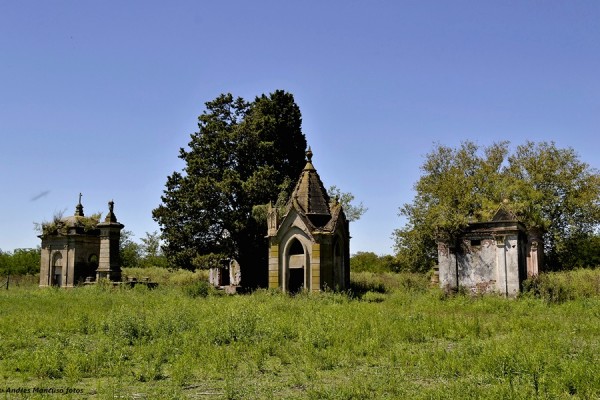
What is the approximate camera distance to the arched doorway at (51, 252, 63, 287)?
30.5 meters

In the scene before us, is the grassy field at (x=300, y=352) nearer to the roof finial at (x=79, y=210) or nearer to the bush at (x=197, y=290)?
the bush at (x=197, y=290)

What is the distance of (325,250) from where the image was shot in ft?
75.5

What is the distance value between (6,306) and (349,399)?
1556cm

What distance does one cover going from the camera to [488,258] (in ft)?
75.7

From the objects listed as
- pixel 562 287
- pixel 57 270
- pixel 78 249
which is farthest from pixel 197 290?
pixel 562 287

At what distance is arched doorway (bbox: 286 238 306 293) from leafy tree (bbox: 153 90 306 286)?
5560 millimetres

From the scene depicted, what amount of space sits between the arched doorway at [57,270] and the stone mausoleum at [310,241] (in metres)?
13.3

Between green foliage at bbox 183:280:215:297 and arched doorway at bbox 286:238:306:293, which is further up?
arched doorway at bbox 286:238:306:293

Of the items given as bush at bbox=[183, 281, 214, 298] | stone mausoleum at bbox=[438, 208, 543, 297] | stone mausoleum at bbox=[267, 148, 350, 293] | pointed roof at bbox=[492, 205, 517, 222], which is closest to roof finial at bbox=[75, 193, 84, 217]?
bush at bbox=[183, 281, 214, 298]

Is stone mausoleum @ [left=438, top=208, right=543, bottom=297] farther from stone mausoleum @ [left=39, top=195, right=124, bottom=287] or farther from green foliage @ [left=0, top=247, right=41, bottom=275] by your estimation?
green foliage @ [left=0, top=247, right=41, bottom=275]

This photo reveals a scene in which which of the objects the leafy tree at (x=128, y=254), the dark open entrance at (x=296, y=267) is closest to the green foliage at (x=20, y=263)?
the leafy tree at (x=128, y=254)

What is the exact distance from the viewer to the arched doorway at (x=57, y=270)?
100 ft

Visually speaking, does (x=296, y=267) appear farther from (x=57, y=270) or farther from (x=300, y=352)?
(x=57, y=270)

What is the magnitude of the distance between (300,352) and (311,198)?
13.6 m
